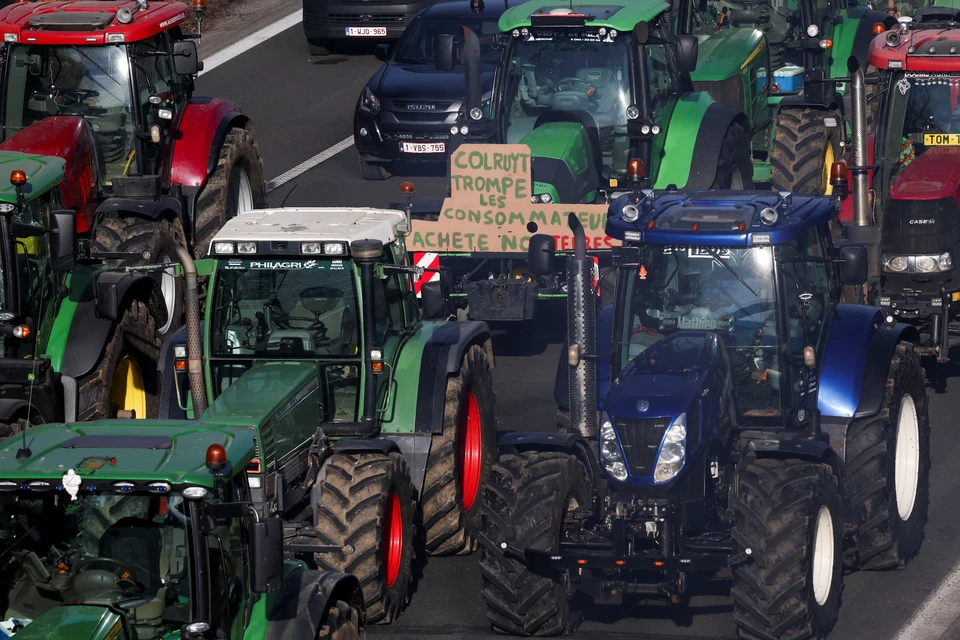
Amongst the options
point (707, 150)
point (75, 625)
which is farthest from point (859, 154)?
point (75, 625)

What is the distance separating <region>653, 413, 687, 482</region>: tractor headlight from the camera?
9.77 metres

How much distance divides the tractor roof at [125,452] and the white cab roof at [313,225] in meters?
2.89

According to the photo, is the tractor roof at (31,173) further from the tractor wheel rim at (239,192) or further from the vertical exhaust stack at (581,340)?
the tractor wheel rim at (239,192)

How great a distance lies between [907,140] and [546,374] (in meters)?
3.59

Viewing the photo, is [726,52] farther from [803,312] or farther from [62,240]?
[62,240]

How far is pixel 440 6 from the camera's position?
21.3 m

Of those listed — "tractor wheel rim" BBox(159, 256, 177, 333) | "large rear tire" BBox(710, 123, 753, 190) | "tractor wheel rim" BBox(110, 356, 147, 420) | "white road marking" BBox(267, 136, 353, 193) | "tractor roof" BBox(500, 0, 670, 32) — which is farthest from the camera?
"white road marking" BBox(267, 136, 353, 193)

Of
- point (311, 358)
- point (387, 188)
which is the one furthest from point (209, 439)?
point (387, 188)

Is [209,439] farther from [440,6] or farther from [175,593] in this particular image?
[440,6]

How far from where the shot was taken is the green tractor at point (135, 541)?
7.27 meters

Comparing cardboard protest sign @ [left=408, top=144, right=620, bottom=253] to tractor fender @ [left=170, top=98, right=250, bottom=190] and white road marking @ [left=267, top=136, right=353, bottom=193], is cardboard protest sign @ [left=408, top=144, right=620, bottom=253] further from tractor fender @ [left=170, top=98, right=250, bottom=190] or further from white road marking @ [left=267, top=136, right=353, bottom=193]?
white road marking @ [left=267, top=136, right=353, bottom=193]

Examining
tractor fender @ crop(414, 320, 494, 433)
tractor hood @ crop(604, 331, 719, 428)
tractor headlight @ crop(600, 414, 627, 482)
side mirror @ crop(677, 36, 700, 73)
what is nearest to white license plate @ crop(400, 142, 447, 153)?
side mirror @ crop(677, 36, 700, 73)

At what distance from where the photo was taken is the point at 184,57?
15.2m

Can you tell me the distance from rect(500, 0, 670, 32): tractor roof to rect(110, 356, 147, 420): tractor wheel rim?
4.69 meters
